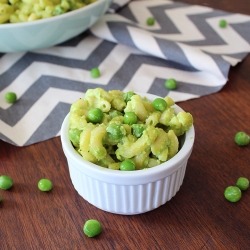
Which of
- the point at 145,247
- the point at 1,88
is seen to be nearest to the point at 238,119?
the point at 145,247

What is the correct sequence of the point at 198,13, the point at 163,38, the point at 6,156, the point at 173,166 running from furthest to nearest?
the point at 198,13, the point at 163,38, the point at 6,156, the point at 173,166

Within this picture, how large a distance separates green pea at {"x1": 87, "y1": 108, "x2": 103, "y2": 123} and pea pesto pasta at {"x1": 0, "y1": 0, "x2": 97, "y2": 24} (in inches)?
23.2

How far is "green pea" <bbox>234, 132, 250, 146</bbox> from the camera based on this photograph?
1.00 m

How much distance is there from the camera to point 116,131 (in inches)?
28.9

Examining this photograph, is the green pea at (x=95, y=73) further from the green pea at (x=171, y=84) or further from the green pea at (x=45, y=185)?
the green pea at (x=45, y=185)

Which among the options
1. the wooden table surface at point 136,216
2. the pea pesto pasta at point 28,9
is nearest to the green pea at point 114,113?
the wooden table surface at point 136,216

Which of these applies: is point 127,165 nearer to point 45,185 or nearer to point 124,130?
point 124,130

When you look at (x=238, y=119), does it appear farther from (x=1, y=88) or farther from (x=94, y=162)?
(x=1, y=88)

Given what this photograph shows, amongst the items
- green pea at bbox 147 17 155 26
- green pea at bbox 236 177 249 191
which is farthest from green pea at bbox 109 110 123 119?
green pea at bbox 147 17 155 26

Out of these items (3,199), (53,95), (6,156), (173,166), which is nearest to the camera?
(173,166)

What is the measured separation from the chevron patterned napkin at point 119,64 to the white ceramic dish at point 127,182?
1.04 feet

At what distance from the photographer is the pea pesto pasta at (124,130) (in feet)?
2.42

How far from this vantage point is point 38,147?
1.03 meters

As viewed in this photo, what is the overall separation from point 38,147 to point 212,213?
0.49m
